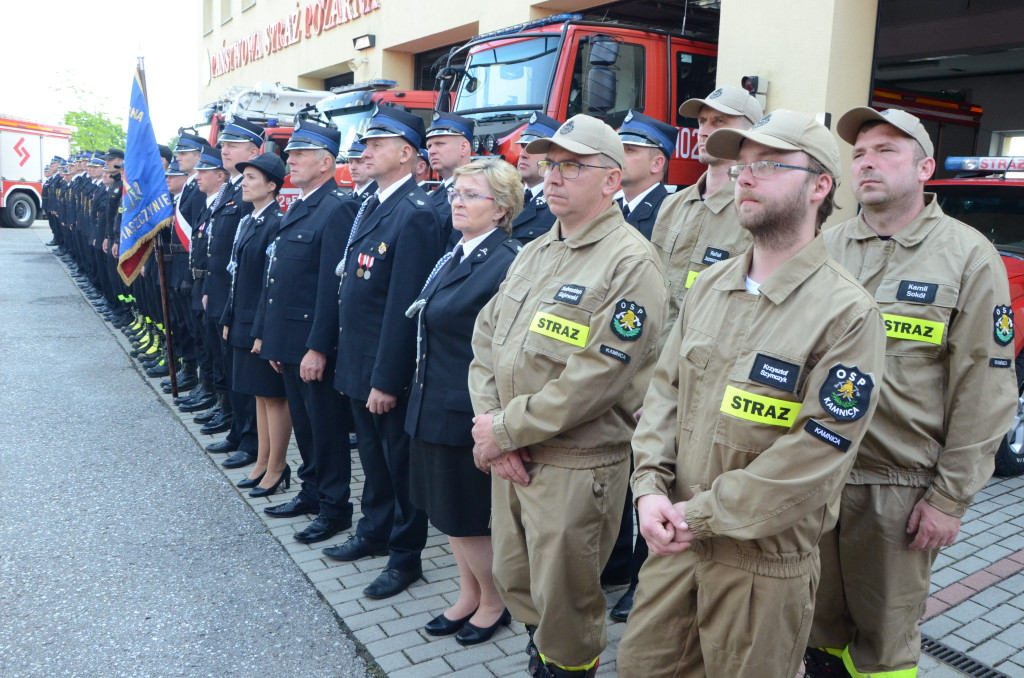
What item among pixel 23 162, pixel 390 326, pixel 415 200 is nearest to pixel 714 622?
pixel 390 326

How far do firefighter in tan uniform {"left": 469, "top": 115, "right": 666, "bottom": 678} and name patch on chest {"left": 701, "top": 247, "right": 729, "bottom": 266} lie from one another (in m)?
0.79

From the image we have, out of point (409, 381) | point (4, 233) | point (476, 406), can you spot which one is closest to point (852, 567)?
point (476, 406)

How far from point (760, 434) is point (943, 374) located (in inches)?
36.5

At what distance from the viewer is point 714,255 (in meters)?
3.65

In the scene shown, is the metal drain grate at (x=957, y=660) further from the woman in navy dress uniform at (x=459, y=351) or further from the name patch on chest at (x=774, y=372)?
the name patch on chest at (x=774, y=372)

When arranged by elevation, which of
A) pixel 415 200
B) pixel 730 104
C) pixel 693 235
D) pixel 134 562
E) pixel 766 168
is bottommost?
pixel 134 562

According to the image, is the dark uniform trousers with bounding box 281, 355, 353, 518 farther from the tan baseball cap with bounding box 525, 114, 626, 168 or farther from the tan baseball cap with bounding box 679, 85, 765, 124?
the tan baseball cap with bounding box 679, 85, 765, 124

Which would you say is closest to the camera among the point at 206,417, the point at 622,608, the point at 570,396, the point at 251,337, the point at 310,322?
the point at 570,396

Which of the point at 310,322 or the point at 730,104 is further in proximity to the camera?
the point at 310,322

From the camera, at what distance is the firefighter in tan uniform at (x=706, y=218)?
12.0ft

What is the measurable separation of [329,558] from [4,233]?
27.2 meters

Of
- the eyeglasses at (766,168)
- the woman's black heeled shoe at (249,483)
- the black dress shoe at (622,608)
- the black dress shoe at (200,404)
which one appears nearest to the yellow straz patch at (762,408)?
the eyeglasses at (766,168)

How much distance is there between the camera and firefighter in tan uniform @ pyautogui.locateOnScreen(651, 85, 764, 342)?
3666mm

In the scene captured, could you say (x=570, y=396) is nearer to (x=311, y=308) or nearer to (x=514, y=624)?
(x=514, y=624)
